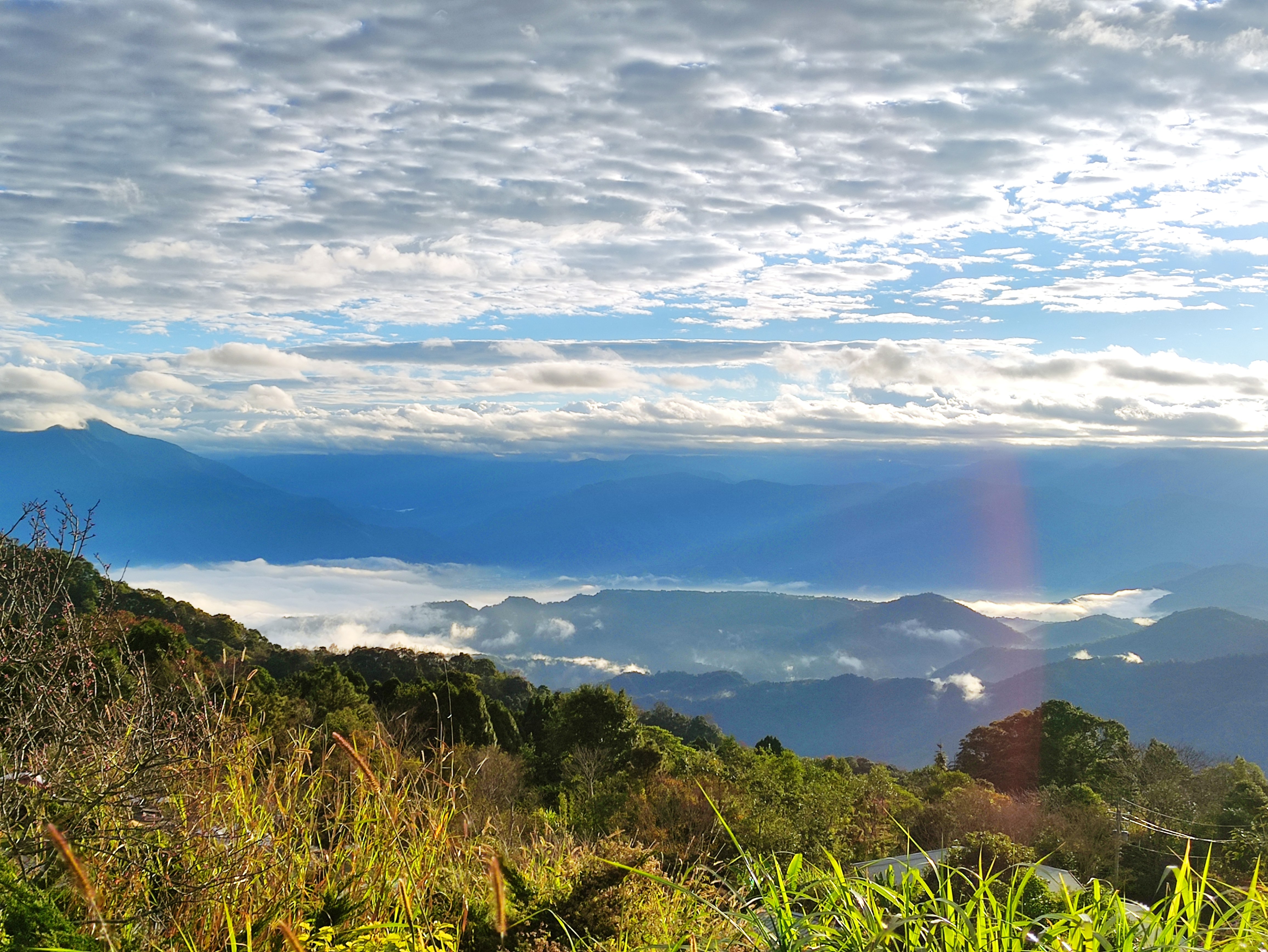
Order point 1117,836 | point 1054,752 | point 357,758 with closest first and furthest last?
point 357,758
point 1117,836
point 1054,752

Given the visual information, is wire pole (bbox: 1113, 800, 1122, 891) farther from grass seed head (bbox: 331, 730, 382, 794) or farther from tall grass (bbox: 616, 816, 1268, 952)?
grass seed head (bbox: 331, 730, 382, 794)

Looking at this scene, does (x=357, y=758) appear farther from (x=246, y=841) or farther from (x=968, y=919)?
(x=968, y=919)

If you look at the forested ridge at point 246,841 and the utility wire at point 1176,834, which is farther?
the utility wire at point 1176,834

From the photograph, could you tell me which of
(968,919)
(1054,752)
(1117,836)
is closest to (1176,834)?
(968,919)

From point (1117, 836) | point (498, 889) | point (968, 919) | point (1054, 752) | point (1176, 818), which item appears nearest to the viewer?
point (498, 889)

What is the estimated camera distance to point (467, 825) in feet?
13.4

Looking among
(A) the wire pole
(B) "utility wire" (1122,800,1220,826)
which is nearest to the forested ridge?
(A) the wire pole

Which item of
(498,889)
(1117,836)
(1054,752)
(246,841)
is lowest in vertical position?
(1054,752)

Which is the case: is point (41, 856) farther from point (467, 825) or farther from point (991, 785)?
point (991, 785)

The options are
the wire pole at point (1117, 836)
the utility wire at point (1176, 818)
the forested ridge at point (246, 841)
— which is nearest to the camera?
the forested ridge at point (246, 841)

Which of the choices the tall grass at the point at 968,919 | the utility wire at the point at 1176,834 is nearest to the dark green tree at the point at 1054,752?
the utility wire at the point at 1176,834

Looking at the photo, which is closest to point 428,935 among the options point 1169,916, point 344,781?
point 344,781

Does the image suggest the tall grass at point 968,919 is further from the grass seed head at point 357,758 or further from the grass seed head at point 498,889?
the grass seed head at point 357,758

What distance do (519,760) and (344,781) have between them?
26.1m
